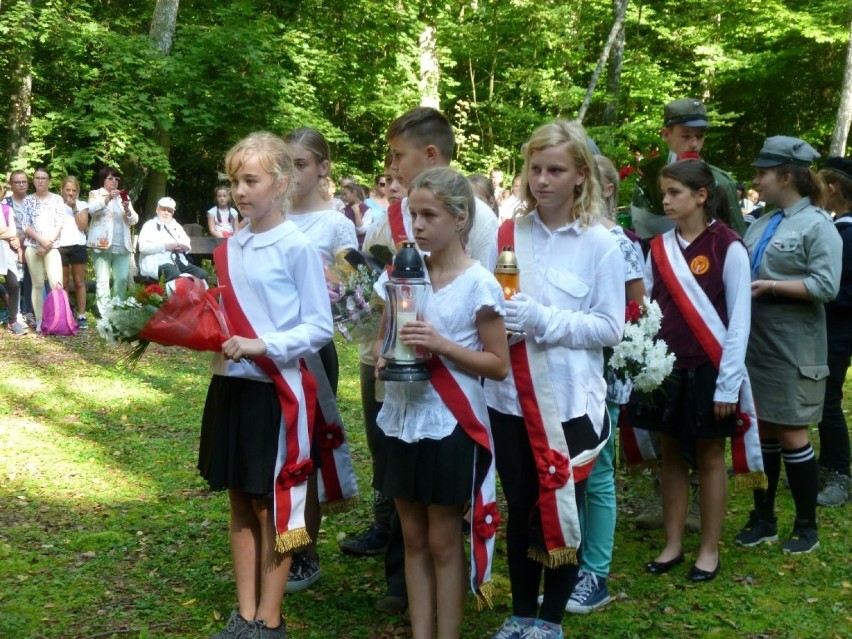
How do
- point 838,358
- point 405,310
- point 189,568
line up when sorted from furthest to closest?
point 838,358, point 189,568, point 405,310

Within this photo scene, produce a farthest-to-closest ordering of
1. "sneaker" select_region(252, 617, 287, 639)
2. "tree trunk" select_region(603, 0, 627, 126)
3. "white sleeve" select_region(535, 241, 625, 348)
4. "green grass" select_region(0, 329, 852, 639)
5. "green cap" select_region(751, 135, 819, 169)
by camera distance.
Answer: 1. "tree trunk" select_region(603, 0, 627, 126)
2. "green cap" select_region(751, 135, 819, 169)
3. "green grass" select_region(0, 329, 852, 639)
4. "sneaker" select_region(252, 617, 287, 639)
5. "white sleeve" select_region(535, 241, 625, 348)

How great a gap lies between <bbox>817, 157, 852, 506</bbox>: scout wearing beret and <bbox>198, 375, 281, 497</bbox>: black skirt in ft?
12.8

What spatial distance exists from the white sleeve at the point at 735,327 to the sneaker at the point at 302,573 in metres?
2.11

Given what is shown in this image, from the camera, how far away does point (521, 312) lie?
10.8 feet

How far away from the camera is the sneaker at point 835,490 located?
19.6 feet

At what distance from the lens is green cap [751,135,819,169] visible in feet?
16.6

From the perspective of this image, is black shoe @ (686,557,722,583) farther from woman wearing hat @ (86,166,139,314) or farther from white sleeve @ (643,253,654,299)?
woman wearing hat @ (86,166,139,314)

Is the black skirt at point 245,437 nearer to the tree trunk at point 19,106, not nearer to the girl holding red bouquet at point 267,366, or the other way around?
the girl holding red bouquet at point 267,366

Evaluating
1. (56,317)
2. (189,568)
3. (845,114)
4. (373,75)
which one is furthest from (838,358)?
(373,75)

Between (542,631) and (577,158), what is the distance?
5.97 ft

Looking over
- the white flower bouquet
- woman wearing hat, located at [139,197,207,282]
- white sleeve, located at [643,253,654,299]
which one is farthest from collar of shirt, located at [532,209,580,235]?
woman wearing hat, located at [139,197,207,282]

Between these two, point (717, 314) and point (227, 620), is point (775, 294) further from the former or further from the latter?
point (227, 620)

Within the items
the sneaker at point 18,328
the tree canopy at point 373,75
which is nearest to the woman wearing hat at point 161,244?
the sneaker at point 18,328

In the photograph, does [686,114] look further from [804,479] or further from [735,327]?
[804,479]
